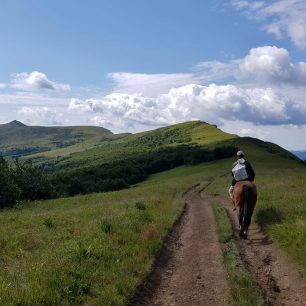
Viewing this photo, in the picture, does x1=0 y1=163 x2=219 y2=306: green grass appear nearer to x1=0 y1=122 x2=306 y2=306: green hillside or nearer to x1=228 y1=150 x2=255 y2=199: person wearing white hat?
x1=0 y1=122 x2=306 y2=306: green hillside

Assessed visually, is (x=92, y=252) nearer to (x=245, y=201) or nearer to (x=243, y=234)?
(x=243, y=234)

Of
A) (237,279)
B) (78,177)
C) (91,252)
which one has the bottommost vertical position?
(78,177)

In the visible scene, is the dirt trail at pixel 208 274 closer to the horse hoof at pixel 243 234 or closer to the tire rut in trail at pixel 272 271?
the tire rut in trail at pixel 272 271

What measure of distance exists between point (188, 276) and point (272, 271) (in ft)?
7.55

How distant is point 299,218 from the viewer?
16.5 m

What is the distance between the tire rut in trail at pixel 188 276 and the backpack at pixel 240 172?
2765 millimetres

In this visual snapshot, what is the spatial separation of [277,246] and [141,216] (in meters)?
7.19

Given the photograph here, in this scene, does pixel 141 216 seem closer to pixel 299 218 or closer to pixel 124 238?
pixel 124 238

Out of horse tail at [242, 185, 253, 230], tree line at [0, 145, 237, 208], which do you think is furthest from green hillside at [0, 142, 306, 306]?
tree line at [0, 145, 237, 208]

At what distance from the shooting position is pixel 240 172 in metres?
18.4

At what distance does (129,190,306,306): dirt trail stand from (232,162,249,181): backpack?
99.7 inches

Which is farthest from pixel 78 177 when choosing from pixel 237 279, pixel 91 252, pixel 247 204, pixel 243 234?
pixel 237 279

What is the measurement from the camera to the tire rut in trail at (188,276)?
9.56 metres

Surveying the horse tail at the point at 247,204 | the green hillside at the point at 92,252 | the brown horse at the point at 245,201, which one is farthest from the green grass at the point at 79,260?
the horse tail at the point at 247,204
